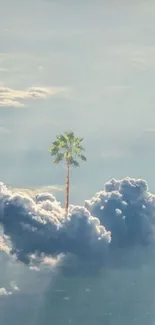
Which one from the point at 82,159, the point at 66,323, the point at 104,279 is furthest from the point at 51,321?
the point at 82,159

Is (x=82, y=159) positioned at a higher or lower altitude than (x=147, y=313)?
higher

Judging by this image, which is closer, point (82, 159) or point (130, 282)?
point (82, 159)

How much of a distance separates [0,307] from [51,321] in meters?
9.57

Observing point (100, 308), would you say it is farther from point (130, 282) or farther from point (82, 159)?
point (82, 159)

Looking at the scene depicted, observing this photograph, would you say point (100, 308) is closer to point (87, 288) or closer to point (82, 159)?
point (87, 288)

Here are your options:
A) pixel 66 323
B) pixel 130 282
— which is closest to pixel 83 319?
pixel 66 323

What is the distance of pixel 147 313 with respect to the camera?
6378 inches

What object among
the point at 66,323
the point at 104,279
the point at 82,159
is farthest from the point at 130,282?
the point at 82,159

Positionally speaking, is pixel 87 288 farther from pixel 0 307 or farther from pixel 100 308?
pixel 0 307

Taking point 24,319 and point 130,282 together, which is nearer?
point 24,319

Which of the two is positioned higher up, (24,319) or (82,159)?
(82,159)

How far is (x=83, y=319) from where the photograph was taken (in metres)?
161

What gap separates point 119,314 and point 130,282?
29.4ft

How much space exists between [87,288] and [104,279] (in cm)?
363
